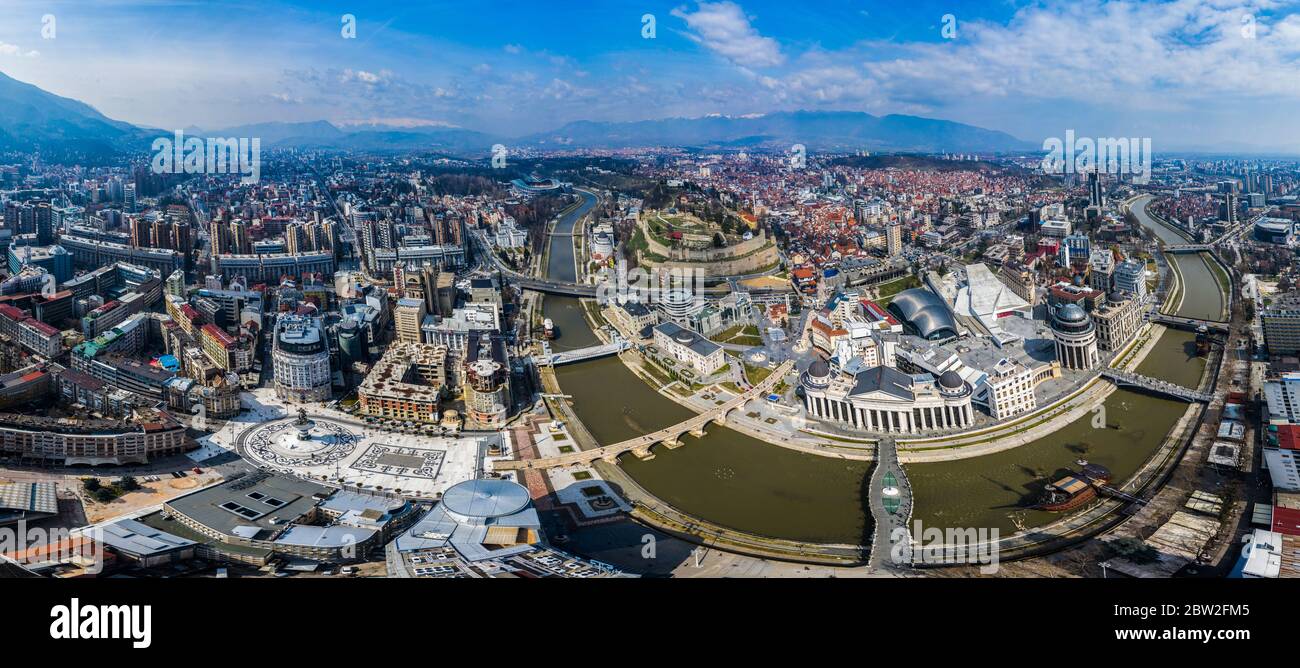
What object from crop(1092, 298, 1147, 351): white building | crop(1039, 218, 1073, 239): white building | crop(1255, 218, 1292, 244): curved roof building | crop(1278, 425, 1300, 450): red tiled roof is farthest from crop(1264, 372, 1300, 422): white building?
crop(1255, 218, 1292, 244): curved roof building

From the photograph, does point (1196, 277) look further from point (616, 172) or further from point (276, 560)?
point (616, 172)

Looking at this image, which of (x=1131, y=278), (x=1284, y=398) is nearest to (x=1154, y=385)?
(x=1284, y=398)

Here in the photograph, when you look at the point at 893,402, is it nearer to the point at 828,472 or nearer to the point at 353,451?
the point at 828,472

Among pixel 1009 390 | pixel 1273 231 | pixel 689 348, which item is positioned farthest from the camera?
pixel 1273 231

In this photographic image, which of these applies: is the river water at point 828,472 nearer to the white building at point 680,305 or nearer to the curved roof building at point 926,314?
the curved roof building at point 926,314

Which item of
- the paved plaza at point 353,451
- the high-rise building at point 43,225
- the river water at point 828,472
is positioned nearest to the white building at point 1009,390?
the river water at point 828,472

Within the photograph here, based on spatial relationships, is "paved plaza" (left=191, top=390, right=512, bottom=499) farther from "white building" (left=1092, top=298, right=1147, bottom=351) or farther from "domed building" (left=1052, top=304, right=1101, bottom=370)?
"white building" (left=1092, top=298, right=1147, bottom=351)

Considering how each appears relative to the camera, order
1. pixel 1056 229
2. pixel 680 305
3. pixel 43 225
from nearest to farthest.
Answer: pixel 680 305
pixel 43 225
pixel 1056 229
